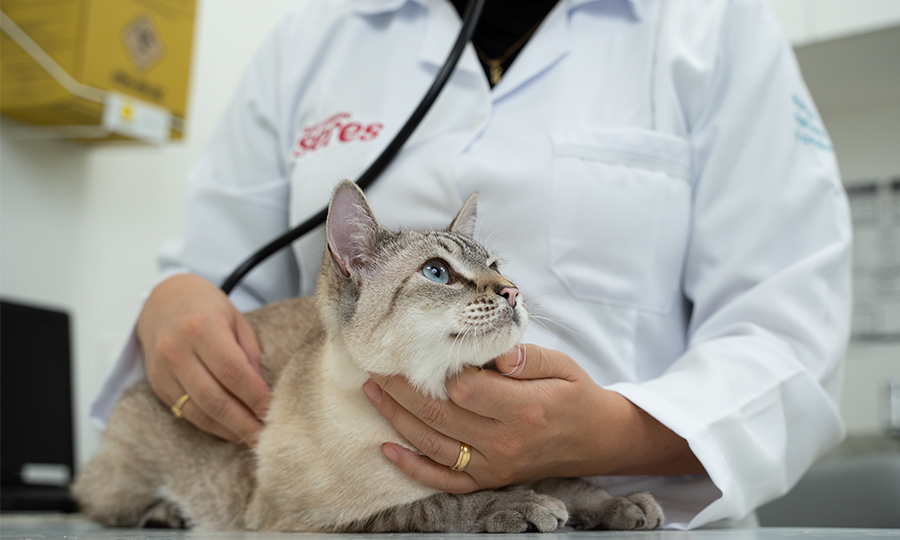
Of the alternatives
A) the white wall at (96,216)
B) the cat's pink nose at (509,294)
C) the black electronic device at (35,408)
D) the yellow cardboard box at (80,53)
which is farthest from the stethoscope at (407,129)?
the white wall at (96,216)

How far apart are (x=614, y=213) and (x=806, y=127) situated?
0.37 metres

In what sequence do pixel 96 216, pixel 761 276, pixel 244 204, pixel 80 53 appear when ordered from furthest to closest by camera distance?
pixel 96 216 → pixel 80 53 → pixel 244 204 → pixel 761 276

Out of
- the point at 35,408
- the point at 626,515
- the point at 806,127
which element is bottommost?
the point at 35,408

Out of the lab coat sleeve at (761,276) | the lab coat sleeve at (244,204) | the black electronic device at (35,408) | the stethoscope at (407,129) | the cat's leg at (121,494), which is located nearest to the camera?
the lab coat sleeve at (761,276)

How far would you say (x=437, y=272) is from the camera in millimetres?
825

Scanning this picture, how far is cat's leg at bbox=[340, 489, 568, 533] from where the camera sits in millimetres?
751

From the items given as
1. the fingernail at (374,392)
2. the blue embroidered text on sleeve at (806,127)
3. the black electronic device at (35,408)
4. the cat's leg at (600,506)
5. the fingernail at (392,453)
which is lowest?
the black electronic device at (35,408)

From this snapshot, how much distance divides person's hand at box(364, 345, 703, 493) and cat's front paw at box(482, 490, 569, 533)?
1.4 inches

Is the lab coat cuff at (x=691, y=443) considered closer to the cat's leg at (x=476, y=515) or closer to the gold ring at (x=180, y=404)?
the cat's leg at (x=476, y=515)

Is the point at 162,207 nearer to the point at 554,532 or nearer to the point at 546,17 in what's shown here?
the point at 546,17

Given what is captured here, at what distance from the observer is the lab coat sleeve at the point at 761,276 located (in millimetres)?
909

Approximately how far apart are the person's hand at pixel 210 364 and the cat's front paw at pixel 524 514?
388mm

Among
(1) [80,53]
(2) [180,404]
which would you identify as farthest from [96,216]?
(2) [180,404]

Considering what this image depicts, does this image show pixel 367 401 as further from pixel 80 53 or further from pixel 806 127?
pixel 80 53
